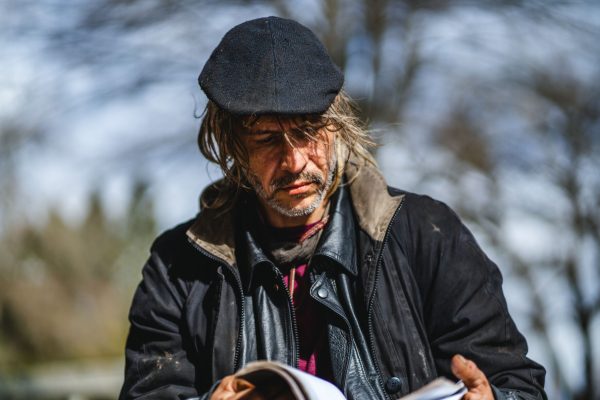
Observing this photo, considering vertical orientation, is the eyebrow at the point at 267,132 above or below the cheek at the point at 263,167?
above

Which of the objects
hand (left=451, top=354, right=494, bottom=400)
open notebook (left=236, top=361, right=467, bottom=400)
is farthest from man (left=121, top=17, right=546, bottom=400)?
open notebook (left=236, top=361, right=467, bottom=400)

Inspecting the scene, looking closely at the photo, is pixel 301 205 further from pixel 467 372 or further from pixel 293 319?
pixel 467 372

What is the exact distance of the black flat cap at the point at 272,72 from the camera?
8.26ft

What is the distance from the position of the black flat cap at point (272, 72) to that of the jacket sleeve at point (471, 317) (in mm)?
528

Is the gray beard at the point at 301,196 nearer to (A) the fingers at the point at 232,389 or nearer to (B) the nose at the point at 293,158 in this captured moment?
(B) the nose at the point at 293,158

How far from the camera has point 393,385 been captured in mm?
2375

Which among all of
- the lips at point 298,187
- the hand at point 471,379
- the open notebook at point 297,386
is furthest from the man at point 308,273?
the open notebook at point 297,386

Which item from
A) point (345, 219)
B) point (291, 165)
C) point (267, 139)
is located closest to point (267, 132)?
point (267, 139)

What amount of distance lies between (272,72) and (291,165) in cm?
27

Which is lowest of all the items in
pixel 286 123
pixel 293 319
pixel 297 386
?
pixel 293 319

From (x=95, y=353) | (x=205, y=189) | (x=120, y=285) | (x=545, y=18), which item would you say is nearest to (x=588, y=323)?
(x=545, y=18)

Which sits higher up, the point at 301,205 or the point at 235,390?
the point at 301,205

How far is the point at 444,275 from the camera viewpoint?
249 centimetres

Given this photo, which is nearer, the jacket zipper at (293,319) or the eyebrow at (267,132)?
the jacket zipper at (293,319)
